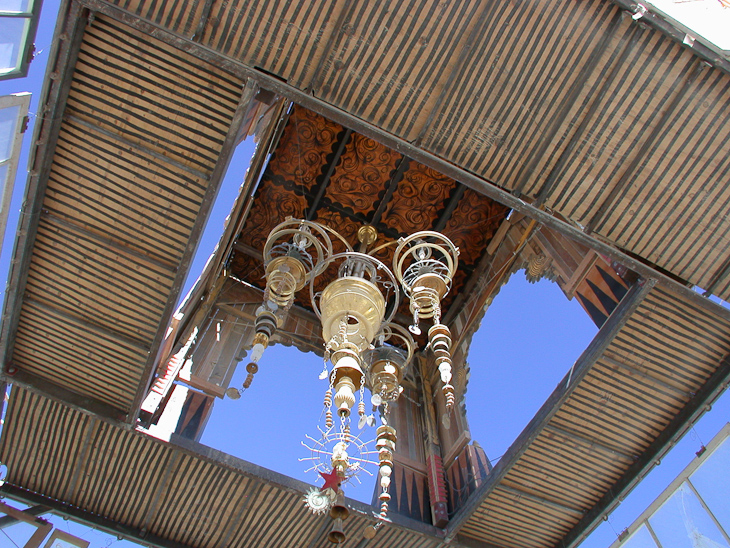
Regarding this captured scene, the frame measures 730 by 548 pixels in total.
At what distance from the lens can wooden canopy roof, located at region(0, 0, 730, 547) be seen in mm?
5734

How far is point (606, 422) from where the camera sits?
755cm

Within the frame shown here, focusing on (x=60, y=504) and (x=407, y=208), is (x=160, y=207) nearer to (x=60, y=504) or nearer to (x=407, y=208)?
(x=60, y=504)

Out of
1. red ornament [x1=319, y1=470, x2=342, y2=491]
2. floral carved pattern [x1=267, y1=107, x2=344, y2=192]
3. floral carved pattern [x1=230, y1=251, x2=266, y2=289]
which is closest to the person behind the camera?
red ornament [x1=319, y1=470, x2=342, y2=491]

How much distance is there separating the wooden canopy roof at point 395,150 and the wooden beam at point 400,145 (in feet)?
0.08

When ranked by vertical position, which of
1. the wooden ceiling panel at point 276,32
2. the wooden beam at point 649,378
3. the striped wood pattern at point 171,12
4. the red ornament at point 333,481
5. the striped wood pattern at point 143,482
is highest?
the wooden ceiling panel at point 276,32

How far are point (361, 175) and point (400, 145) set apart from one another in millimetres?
4047

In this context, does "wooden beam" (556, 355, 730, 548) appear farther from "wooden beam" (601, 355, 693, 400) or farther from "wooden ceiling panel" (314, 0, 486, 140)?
"wooden ceiling panel" (314, 0, 486, 140)

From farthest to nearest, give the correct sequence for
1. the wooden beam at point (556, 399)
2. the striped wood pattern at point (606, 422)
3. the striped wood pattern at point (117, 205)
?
the striped wood pattern at point (606, 422) < the wooden beam at point (556, 399) < the striped wood pattern at point (117, 205)

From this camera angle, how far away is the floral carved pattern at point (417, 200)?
999 cm

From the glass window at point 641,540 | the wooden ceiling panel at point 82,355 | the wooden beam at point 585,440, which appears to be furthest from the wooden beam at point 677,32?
the wooden ceiling panel at point 82,355

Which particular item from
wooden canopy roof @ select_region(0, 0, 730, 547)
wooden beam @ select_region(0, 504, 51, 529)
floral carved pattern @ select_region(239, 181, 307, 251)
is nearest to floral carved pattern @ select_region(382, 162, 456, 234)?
floral carved pattern @ select_region(239, 181, 307, 251)

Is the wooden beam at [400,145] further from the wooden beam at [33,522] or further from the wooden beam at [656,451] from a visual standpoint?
the wooden beam at [33,522]

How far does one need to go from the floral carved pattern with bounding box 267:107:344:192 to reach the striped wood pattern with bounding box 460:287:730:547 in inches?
215

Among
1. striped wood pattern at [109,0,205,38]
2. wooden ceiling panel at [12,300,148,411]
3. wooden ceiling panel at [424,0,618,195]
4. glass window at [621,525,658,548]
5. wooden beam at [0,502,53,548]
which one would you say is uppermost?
wooden ceiling panel at [424,0,618,195]
